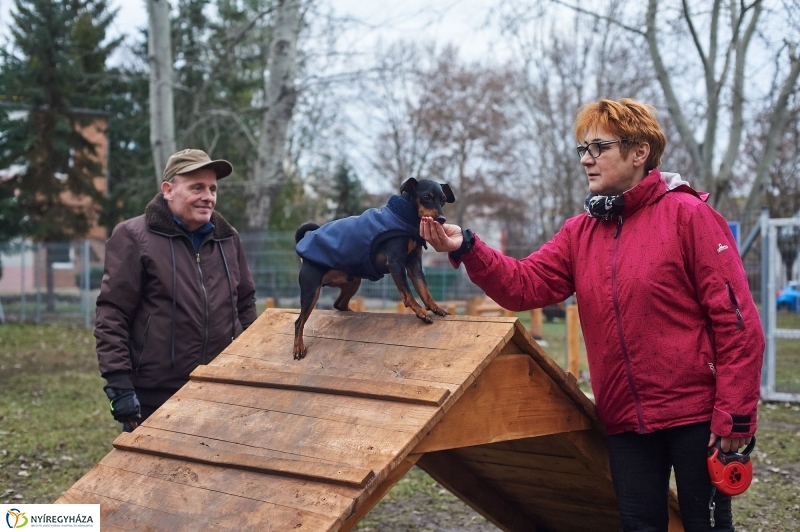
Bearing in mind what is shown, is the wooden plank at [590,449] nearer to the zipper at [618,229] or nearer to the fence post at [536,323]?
the zipper at [618,229]

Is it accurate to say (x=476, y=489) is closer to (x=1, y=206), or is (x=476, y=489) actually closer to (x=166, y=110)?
(x=166, y=110)

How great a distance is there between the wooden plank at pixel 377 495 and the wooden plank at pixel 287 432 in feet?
0.30

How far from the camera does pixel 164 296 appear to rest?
3.59 meters

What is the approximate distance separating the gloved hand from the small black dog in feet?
2.54

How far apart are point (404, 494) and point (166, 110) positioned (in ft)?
22.5

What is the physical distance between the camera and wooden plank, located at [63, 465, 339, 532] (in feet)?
7.71

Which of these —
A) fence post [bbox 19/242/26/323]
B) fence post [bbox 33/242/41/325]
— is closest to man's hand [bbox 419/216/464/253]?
fence post [bbox 33/242/41/325]

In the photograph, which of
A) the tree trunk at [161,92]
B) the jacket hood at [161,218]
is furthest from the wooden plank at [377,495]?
the tree trunk at [161,92]

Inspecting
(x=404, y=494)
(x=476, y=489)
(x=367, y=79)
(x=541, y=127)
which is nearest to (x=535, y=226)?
(x=541, y=127)

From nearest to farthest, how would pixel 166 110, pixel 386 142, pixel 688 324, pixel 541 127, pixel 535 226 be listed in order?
pixel 688 324, pixel 166 110, pixel 535 226, pixel 541 127, pixel 386 142

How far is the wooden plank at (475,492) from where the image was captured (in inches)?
149

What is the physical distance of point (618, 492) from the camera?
2.85 m

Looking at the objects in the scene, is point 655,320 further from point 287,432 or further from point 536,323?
point 536,323

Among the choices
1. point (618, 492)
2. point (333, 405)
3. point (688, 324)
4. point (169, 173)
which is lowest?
point (618, 492)
